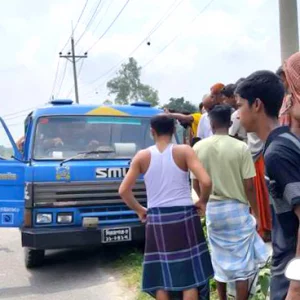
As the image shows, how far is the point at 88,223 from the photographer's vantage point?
20.5 feet

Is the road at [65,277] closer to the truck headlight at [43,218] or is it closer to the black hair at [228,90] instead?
the truck headlight at [43,218]

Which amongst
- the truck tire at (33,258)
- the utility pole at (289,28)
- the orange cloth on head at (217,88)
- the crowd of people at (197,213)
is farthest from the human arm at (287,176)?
the utility pole at (289,28)

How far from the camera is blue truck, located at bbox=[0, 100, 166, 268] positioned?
614 centimetres

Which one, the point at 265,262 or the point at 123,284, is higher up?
the point at 265,262

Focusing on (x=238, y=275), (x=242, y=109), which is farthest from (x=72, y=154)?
(x=242, y=109)

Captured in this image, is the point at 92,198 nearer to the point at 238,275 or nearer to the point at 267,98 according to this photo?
the point at 238,275

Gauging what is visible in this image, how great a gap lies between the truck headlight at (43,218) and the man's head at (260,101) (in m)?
4.49

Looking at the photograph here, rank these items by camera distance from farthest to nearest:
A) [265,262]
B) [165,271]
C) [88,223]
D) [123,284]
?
[88,223] < [123,284] < [265,262] < [165,271]

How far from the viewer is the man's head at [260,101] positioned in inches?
83.8

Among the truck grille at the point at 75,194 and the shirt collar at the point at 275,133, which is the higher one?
the shirt collar at the point at 275,133

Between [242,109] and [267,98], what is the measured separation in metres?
0.11

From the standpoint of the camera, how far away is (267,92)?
2.13 metres

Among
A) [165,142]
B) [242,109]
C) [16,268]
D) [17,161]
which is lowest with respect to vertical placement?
[16,268]

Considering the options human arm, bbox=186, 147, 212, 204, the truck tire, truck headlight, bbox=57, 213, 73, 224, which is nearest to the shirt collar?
human arm, bbox=186, 147, 212, 204
